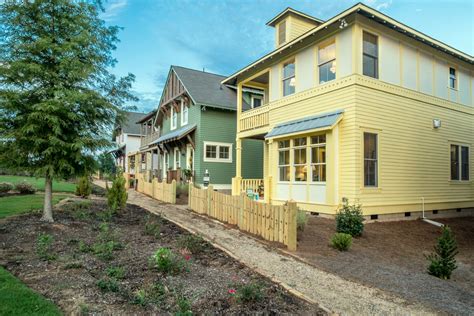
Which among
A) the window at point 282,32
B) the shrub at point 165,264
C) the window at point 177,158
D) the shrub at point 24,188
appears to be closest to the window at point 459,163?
the window at point 282,32

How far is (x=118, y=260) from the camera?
16.5 feet

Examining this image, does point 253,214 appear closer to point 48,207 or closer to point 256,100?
point 48,207

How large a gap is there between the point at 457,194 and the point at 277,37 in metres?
10.4

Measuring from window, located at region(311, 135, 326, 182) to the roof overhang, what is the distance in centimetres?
372

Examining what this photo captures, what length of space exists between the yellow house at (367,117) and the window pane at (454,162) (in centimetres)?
4

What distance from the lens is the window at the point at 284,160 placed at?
12.2m

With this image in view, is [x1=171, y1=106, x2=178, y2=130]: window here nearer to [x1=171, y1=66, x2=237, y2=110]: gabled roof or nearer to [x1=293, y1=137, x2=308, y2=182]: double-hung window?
[x1=171, y1=66, x2=237, y2=110]: gabled roof

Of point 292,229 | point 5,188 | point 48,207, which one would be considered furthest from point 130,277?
point 5,188

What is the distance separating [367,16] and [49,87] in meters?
9.40

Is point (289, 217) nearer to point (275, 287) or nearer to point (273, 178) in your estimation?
point (275, 287)

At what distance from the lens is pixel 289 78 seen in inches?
503

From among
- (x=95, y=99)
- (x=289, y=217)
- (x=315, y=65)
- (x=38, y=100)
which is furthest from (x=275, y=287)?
(x=315, y=65)

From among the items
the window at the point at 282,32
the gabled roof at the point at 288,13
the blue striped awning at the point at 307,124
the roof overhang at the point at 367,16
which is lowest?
the blue striped awning at the point at 307,124

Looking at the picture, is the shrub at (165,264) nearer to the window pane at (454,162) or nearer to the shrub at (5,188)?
the shrub at (5,188)
